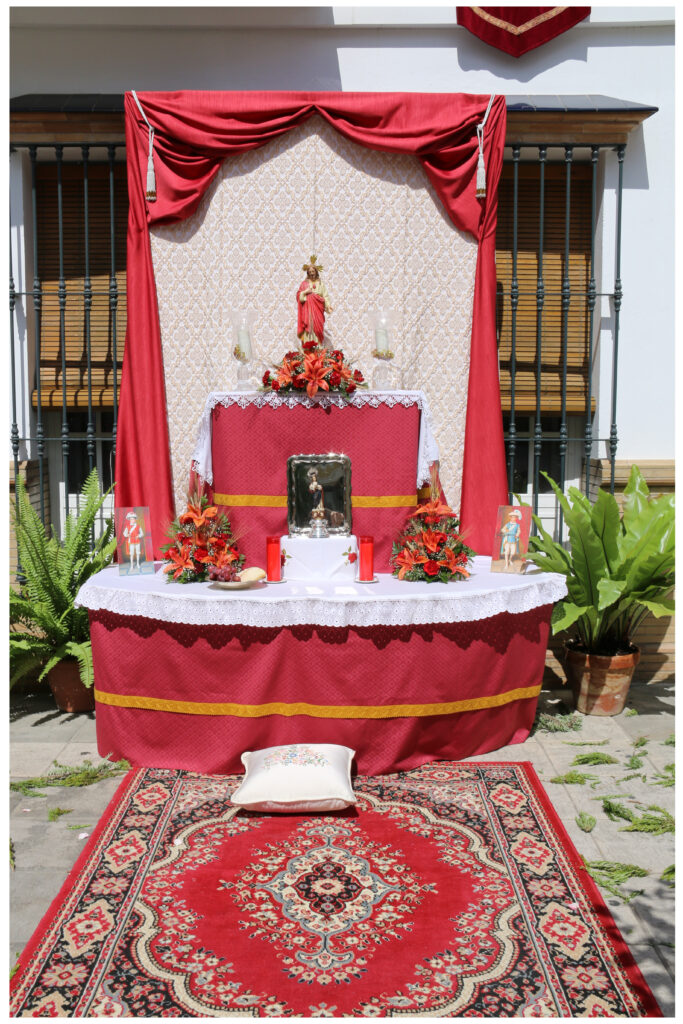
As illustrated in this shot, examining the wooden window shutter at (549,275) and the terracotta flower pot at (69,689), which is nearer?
the terracotta flower pot at (69,689)

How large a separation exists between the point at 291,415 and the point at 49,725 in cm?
234

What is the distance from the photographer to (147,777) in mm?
4551

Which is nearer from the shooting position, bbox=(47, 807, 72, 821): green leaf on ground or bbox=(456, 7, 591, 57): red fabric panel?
bbox=(47, 807, 72, 821): green leaf on ground

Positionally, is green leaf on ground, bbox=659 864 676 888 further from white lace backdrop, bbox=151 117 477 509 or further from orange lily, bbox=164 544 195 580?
white lace backdrop, bbox=151 117 477 509

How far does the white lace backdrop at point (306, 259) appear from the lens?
5762 mm

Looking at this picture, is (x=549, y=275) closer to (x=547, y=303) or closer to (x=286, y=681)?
(x=547, y=303)

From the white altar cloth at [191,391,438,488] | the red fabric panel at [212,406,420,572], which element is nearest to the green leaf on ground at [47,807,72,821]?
the red fabric panel at [212,406,420,572]

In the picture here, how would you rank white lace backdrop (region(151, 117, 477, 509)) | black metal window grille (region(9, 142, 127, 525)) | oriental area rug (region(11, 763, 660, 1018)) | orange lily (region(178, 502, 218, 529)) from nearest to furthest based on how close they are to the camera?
oriental area rug (region(11, 763, 660, 1018)), orange lily (region(178, 502, 218, 529)), white lace backdrop (region(151, 117, 477, 509)), black metal window grille (region(9, 142, 127, 525))

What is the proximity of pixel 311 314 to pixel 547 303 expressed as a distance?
194 centimetres

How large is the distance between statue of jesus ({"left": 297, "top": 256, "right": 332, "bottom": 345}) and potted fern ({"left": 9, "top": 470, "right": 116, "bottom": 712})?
1.74 metres

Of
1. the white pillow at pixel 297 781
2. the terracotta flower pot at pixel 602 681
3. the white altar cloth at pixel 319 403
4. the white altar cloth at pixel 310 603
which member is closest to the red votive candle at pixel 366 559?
the white altar cloth at pixel 310 603

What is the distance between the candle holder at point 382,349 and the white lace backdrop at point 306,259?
20 centimetres

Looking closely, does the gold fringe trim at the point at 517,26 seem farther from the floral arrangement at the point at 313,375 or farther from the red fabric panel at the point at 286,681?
the red fabric panel at the point at 286,681

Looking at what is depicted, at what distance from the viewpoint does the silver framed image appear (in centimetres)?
509
